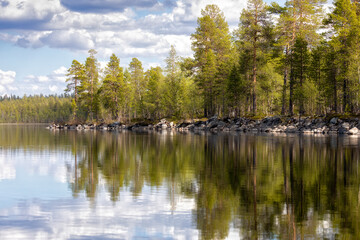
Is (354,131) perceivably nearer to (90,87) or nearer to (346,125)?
(346,125)

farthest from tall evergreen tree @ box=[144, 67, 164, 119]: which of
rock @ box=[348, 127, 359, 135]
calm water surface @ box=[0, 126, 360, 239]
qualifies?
calm water surface @ box=[0, 126, 360, 239]

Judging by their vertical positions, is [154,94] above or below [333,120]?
above

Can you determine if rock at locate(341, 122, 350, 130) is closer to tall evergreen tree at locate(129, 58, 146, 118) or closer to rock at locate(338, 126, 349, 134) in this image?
rock at locate(338, 126, 349, 134)

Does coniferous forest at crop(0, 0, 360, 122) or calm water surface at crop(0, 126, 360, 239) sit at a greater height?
coniferous forest at crop(0, 0, 360, 122)

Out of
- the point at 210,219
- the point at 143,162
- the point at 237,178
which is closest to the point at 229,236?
Result: the point at 210,219

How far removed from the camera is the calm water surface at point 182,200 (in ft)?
35.2

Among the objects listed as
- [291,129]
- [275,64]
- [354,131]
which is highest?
[275,64]

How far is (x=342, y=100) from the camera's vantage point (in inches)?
2643

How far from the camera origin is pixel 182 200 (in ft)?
47.4

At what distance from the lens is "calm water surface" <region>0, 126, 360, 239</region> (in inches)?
423

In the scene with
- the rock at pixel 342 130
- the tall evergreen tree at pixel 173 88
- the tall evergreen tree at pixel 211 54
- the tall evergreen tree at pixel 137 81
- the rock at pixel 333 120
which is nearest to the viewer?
the rock at pixel 342 130

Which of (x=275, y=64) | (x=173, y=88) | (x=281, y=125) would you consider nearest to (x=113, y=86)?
(x=173, y=88)

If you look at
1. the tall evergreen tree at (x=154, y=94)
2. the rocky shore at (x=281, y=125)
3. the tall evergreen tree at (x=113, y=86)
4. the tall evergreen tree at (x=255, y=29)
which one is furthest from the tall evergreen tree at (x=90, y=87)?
the tall evergreen tree at (x=255, y=29)

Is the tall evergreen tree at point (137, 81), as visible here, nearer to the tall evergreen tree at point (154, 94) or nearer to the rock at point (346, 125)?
the tall evergreen tree at point (154, 94)
